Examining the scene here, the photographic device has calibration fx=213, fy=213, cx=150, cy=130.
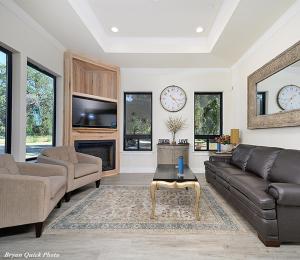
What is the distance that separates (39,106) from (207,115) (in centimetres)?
423

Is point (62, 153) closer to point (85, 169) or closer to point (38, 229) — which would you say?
point (85, 169)

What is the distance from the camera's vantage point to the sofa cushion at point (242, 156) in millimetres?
3758

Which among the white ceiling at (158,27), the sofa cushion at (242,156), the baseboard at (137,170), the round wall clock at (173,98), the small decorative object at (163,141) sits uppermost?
the white ceiling at (158,27)

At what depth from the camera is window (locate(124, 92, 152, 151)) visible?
19.9 feet

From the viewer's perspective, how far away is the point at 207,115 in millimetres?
6035

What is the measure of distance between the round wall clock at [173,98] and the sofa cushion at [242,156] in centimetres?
219

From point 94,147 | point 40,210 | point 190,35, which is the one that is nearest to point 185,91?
point 190,35

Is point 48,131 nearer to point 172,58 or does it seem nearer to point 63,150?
point 63,150

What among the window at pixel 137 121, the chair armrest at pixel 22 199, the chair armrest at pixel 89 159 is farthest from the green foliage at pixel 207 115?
the chair armrest at pixel 22 199

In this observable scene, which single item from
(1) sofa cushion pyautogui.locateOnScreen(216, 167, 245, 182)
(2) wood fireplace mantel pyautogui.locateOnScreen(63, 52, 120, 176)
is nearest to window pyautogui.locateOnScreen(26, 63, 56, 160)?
(2) wood fireplace mantel pyautogui.locateOnScreen(63, 52, 120, 176)

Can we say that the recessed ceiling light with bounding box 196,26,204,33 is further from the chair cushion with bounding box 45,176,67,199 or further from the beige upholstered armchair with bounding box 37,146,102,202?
the chair cushion with bounding box 45,176,67,199

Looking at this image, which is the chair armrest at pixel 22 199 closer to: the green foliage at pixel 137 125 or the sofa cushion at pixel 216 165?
the sofa cushion at pixel 216 165

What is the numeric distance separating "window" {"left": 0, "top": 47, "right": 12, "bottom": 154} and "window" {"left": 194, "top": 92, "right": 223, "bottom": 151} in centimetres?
439

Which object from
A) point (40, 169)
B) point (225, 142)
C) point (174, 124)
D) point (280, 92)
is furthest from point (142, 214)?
point (174, 124)
